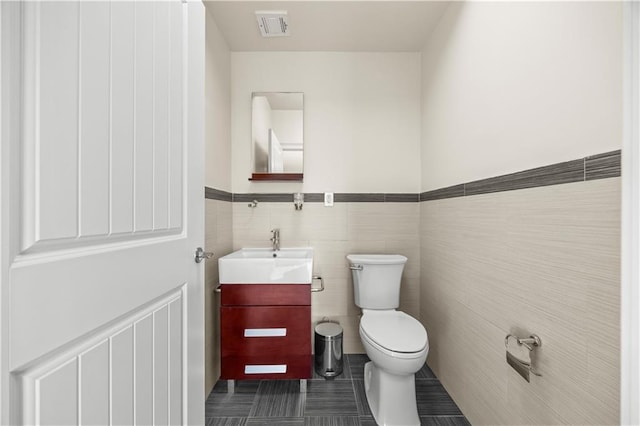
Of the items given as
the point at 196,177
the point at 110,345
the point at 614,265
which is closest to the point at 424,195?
the point at 614,265

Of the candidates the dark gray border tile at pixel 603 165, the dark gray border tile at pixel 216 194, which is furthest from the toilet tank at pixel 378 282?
the dark gray border tile at pixel 603 165

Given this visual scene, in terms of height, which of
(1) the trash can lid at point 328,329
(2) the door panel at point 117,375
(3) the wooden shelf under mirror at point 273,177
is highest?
(3) the wooden shelf under mirror at point 273,177

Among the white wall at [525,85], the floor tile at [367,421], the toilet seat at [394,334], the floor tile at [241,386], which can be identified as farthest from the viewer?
the floor tile at [241,386]

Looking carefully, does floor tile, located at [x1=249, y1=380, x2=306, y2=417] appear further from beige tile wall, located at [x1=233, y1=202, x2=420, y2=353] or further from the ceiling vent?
the ceiling vent

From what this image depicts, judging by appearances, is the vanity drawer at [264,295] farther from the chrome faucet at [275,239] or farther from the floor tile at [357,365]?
the floor tile at [357,365]

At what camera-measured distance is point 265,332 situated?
5.89 ft

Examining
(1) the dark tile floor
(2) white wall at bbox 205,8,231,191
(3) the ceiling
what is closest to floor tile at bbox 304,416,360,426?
(1) the dark tile floor

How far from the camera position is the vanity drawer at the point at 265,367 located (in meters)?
1.79

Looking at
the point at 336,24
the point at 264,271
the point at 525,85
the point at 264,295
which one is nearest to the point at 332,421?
the point at 264,295

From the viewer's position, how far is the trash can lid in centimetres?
207

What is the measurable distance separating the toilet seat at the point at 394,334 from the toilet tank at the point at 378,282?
0.47 ft

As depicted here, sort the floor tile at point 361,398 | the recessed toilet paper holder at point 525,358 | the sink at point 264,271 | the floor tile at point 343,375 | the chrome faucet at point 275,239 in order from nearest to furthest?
the recessed toilet paper holder at point 525,358 < the floor tile at point 361,398 < the sink at point 264,271 < the floor tile at point 343,375 < the chrome faucet at point 275,239

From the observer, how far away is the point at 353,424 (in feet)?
5.25

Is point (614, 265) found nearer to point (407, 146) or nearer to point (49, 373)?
point (49, 373)
